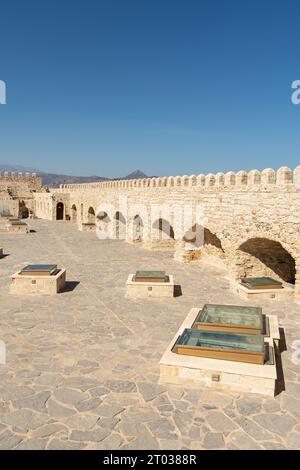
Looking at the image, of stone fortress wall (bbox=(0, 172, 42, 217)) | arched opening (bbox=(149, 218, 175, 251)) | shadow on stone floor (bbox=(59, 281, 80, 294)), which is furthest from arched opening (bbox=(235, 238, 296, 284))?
stone fortress wall (bbox=(0, 172, 42, 217))

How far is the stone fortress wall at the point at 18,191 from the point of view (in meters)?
43.1

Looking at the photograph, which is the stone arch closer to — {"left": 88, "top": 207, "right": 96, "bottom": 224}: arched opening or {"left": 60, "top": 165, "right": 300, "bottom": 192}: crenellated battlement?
{"left": 88, "top": 207, "right": 96, "bottom": 224}: arched opening

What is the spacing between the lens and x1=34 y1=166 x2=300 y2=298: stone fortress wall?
10367mm

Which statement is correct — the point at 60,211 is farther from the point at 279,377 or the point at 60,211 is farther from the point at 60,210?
the point at 279,377

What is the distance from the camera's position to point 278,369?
643 cm

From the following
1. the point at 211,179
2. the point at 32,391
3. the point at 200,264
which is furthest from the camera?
the point at 200,264

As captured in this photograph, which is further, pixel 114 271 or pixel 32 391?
pixel 114 271

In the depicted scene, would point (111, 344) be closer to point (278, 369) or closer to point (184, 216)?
point (278, 369)

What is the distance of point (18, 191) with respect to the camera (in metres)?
47.6

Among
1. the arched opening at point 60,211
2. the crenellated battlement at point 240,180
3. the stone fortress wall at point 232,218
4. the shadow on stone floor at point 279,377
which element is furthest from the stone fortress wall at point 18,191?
the shadow on stone floor at point 279,377

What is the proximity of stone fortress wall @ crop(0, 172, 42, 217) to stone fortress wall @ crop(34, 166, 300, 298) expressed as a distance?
24.3 meters

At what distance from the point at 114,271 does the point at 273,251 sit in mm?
5842
